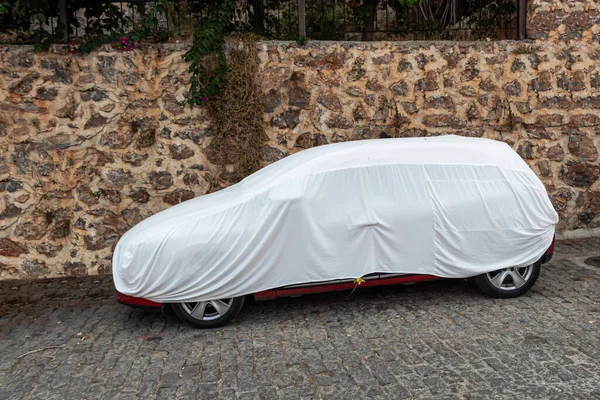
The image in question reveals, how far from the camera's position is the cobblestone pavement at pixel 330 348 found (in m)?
4.31

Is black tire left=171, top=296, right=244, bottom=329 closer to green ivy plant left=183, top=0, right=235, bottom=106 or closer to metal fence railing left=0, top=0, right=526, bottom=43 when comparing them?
green ivy plant left=183, top=0, right=235, bottom=106

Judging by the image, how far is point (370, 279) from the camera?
5672 mm

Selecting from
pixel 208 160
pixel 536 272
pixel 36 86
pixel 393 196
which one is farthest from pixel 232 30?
pixel 536 272

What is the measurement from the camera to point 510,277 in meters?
5.96

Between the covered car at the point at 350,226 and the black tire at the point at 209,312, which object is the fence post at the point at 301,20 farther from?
the black tire at the point at 209,312

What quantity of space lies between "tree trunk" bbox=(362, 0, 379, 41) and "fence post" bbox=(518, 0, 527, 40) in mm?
1949

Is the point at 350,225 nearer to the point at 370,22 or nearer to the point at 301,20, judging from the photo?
the point at 301,20

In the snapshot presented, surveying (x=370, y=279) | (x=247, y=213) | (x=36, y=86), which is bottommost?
(x=370, y=279)

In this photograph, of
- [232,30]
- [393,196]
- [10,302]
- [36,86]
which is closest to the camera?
[393,196]

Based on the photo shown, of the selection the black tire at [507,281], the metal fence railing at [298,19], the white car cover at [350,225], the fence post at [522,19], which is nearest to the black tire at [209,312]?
the white car cover at [350,225]

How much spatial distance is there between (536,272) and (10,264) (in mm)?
5991

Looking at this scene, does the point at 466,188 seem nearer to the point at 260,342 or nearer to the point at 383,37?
the point at 260,342

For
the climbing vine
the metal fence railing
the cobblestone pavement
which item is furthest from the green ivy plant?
the cobblestone pavement

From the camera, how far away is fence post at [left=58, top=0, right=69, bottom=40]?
25.0ft
